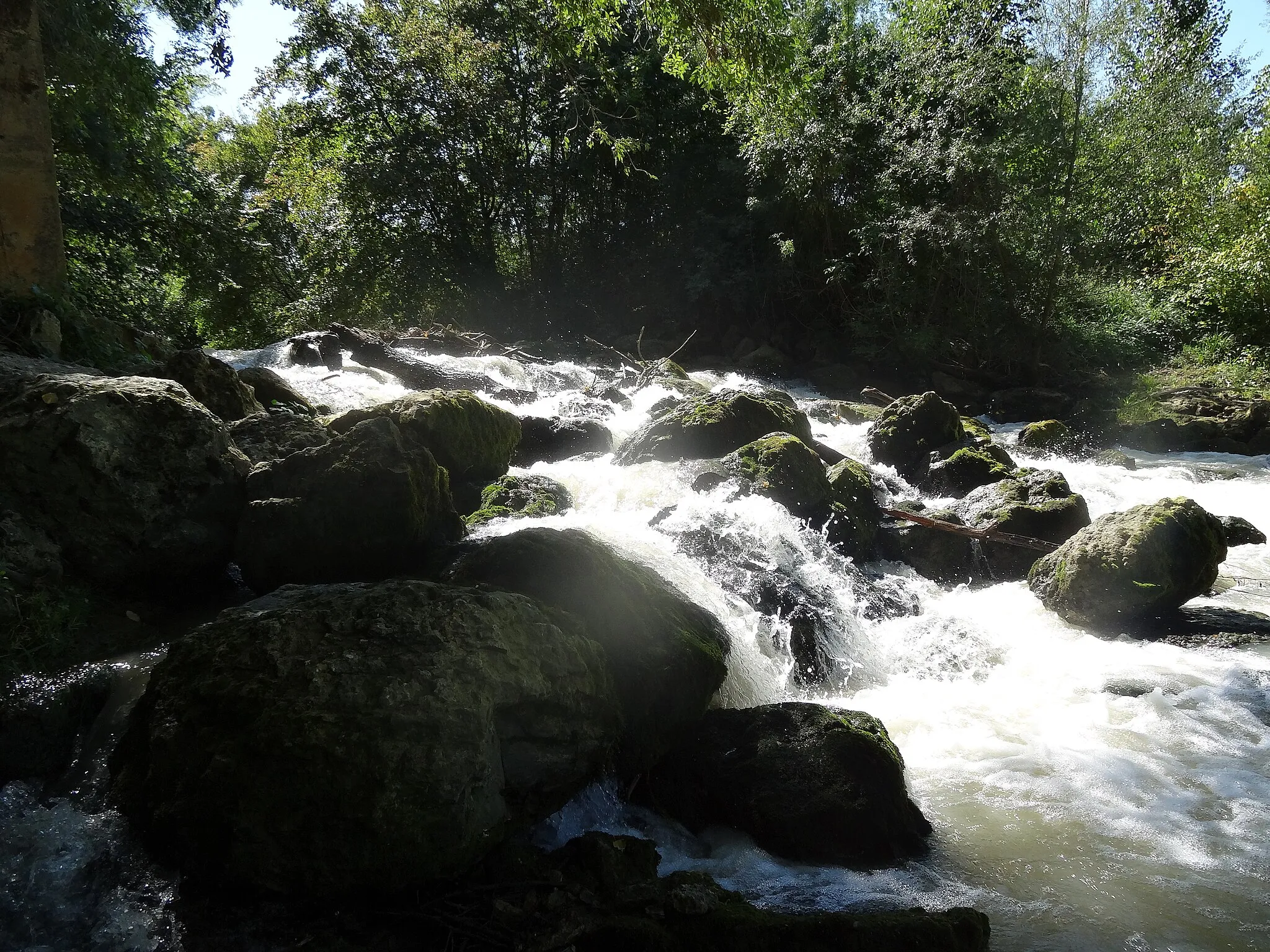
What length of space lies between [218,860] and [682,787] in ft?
6.48

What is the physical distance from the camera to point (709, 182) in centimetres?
2067

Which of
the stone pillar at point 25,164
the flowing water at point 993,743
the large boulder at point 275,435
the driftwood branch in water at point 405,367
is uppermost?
the stone pillar at point 25,164

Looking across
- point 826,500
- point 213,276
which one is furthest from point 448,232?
point 826,500

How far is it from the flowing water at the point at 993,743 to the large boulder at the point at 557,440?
0.38 m

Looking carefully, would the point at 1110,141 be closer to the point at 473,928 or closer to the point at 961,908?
the point at 961,908

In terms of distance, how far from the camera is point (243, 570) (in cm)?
429

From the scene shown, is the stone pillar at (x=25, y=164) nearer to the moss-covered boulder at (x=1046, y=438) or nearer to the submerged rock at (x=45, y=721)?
the submerged rock at (x=45, y=721)

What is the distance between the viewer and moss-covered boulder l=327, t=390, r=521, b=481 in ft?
19.3

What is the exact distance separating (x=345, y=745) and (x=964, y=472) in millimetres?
8262

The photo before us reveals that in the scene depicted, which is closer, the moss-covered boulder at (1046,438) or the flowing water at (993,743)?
the flowing water at (993,743)

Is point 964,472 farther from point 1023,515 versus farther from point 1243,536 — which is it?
point 1243,536

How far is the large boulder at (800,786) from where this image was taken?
11.3 ft

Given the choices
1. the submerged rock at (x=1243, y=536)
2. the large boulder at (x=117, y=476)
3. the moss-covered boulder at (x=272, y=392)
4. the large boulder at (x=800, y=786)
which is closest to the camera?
the large boulder at (x=800, y=786)

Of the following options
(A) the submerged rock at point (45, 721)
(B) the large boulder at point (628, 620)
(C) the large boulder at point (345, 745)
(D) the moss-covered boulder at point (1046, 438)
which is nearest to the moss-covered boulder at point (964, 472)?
(D) the moss-covered boulder at point (1046, 438)
